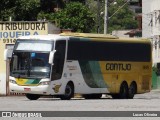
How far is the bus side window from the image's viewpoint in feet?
118

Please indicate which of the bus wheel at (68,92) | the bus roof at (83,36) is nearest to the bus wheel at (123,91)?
the bus roof at (83,36)

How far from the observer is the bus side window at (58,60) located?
36000mm

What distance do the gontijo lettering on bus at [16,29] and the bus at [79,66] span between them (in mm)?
8564

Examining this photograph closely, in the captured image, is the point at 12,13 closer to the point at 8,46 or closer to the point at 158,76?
the point at 8,46

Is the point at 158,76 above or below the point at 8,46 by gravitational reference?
below

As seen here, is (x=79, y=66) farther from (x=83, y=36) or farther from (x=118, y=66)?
(x=118, y=66)

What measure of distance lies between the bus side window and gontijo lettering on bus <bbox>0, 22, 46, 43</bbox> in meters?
12.0

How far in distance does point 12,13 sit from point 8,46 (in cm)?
944

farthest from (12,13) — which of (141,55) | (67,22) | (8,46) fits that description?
(141,55)

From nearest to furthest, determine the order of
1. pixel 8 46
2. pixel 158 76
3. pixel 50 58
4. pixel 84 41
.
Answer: pixel 50 58 < pixel 84 41 < pixel 8 46 < pixel 158 76

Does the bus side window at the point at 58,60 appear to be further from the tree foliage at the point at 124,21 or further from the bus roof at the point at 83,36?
the tree foliage at the point at 124,21

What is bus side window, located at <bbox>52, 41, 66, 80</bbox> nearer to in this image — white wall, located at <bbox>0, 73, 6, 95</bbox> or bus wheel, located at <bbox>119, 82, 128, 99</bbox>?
bus wheel, located at <bbox>119, 82, 128, 99</bbox>

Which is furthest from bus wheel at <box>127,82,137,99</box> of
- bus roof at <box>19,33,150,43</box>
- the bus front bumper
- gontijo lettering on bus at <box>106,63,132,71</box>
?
the bus front bumper

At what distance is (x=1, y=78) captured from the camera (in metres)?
49.2
